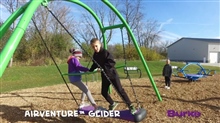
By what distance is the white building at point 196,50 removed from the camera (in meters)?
38.2

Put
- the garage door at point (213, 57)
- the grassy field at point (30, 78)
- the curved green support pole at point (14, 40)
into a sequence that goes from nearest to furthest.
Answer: the curved green support pole at point (14, 40) < the grassy field at point (30, 78) < the garage door at point (213, 57)

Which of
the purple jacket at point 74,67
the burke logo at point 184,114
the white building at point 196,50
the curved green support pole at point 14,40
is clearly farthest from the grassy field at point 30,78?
the white building at point 196,50

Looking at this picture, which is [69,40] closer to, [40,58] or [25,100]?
[40,58]

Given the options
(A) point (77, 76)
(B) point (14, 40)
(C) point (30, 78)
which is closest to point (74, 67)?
(A) point (77, 76)

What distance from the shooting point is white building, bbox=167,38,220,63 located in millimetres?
38188

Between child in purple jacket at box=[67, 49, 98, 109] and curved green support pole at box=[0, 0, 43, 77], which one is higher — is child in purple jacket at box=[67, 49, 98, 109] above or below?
below

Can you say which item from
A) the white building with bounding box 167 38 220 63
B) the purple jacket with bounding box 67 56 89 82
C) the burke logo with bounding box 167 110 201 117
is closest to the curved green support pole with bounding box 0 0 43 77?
the purple jacket with bounding box 67 56 89 82

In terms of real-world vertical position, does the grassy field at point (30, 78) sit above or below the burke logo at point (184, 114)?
below

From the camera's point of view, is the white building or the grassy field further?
the white building

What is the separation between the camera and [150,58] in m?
28.0

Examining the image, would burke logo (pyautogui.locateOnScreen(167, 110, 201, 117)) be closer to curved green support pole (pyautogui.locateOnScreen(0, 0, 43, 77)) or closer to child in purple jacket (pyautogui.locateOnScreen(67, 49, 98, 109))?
child in purple jacket (pyautogui.locateOnScreen(67, 49, 98, 109))

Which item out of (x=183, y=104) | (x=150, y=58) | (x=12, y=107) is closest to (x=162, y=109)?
(x=183, y=104)

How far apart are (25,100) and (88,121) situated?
9.39ft

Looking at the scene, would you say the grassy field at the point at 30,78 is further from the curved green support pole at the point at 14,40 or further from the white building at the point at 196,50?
the white building at the point at 196,50
